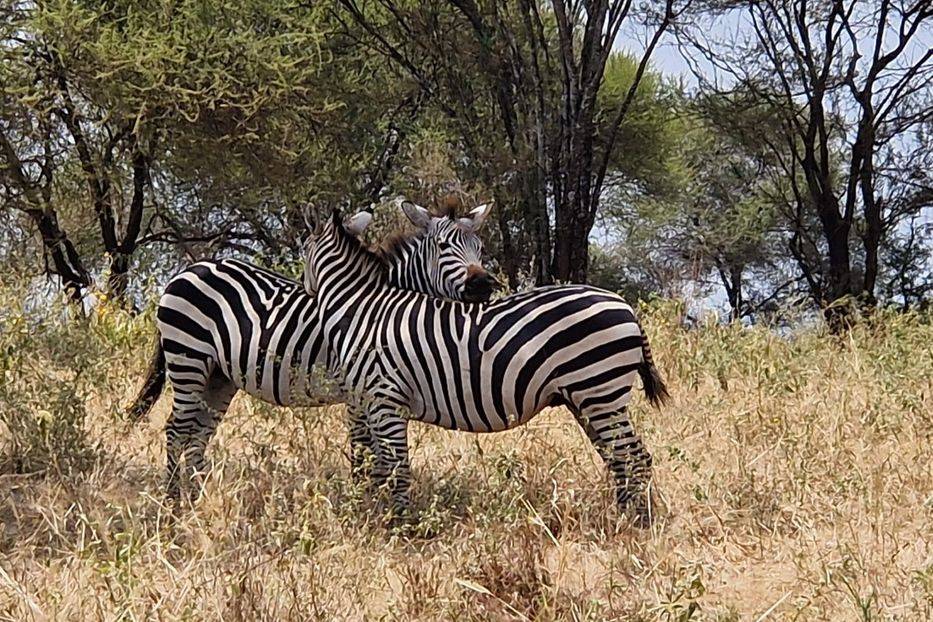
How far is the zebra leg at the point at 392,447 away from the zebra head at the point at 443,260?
0.66 m

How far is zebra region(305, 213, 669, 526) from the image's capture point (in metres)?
3.70

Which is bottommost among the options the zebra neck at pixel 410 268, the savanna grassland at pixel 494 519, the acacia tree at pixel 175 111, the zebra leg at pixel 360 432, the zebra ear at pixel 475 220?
the savanna grassland at pixel 494 519

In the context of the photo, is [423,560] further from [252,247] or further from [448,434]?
[252,247]

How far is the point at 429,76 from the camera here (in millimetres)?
14328

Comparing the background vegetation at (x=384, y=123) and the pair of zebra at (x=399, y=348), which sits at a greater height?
the background vegetation at (x=384, y=123)

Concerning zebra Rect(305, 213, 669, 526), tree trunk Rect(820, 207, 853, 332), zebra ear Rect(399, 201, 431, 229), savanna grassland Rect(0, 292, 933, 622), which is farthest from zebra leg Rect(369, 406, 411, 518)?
tree trunk Rect(820, 207, 853, 332)

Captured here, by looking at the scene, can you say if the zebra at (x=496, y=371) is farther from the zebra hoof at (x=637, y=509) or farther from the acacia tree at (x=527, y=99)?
the acacia tree at (x=527, y=99)

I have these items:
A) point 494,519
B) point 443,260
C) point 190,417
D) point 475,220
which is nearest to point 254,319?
point 190,417

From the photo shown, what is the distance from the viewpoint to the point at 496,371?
3736mm

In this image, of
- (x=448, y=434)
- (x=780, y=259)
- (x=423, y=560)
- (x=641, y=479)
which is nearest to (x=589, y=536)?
(x=641, y=479)

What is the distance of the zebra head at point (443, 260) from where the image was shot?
163 inches

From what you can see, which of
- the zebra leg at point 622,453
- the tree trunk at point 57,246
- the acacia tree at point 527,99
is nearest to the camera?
the zebra leg at point 622,453

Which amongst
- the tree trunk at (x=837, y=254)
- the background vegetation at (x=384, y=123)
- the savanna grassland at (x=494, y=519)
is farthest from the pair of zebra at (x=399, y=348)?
the tree trunk at (x=837, y=254)

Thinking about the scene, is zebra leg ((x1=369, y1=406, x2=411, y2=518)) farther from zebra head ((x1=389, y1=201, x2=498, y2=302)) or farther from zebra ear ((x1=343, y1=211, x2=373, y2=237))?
zebra ear ((x1=343, y1=211, x2=373, y2=237))
